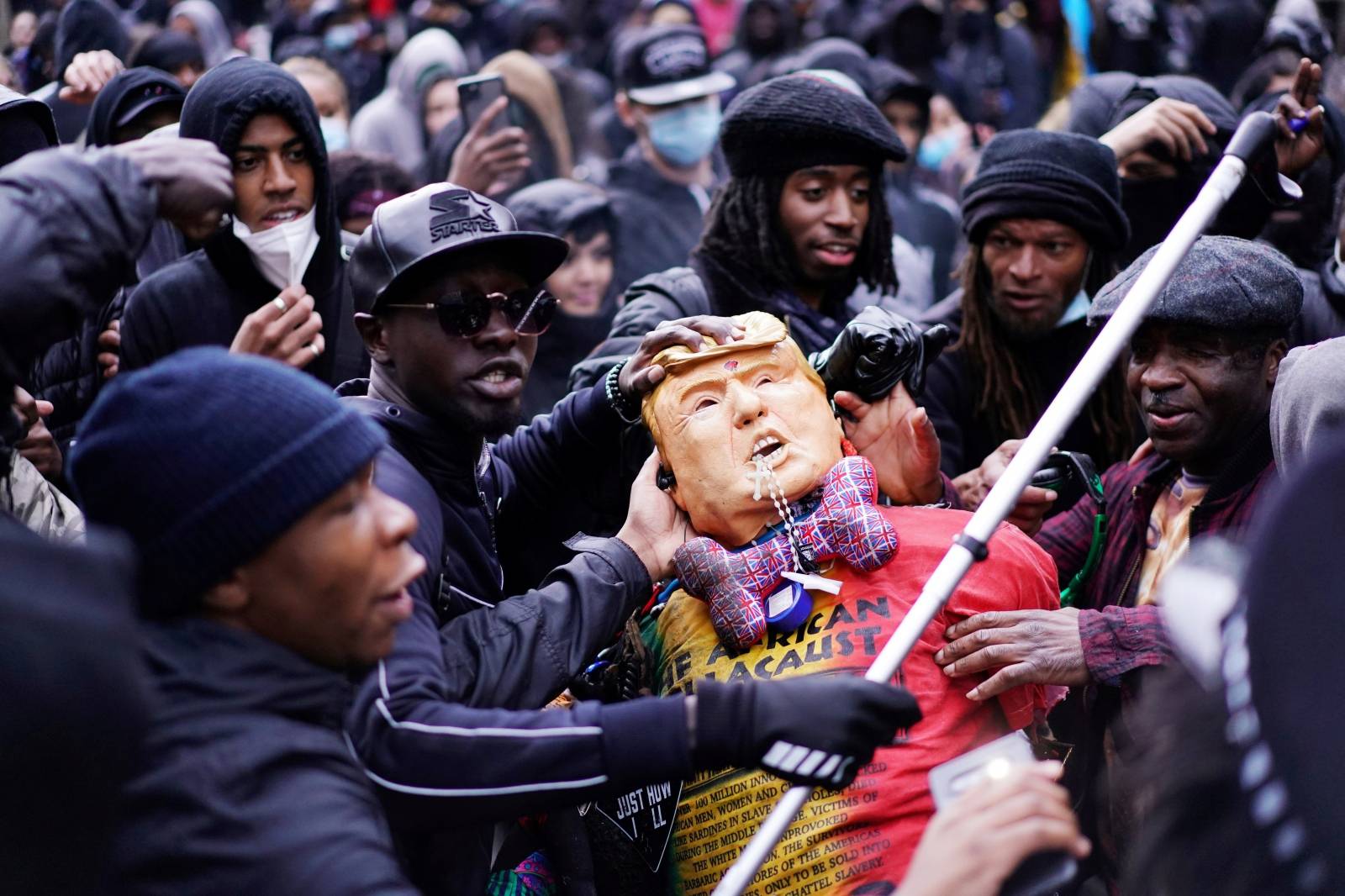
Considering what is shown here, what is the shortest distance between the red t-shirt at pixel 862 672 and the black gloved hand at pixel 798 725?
517 millimetres

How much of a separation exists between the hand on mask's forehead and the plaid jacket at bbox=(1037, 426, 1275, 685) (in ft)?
2.27

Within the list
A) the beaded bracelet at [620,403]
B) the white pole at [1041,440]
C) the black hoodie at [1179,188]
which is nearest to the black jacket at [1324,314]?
the black hoodie at [1179,188]

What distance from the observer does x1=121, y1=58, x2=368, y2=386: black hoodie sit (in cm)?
417

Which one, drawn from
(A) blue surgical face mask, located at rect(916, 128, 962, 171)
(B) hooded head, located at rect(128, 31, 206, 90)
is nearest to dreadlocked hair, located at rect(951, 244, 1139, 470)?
(B) hooded head, located at rect(128, 31, 206, 90)

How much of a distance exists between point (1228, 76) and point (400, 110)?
558cm

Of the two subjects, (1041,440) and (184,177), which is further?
(1041,440)

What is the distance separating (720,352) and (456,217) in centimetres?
62

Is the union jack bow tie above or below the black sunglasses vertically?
below

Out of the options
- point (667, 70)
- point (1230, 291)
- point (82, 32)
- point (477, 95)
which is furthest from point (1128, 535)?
point (82, 32)

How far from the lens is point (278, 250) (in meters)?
4.28

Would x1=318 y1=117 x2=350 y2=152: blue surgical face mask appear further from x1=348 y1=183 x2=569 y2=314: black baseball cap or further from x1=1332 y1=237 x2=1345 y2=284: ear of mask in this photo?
x1=1332 y1=237 x2=1345 y2=284: ear of mask

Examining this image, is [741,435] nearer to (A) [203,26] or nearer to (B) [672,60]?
(B) [672,60]

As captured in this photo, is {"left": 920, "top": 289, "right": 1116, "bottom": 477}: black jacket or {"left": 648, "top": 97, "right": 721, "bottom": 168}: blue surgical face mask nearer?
{"left": 920, "top": 289, "right": 1116, "bottom": 477}: black jacket

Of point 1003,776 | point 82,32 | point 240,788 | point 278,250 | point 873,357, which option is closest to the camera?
point 240,788
